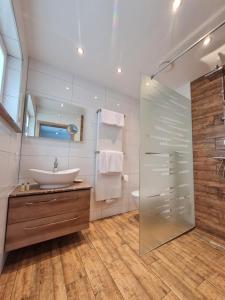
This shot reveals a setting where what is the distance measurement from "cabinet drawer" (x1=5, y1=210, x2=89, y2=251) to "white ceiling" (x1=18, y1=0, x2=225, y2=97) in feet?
6.68

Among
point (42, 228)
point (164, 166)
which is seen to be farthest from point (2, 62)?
point (164, 166)

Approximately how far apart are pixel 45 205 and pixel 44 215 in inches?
4.1

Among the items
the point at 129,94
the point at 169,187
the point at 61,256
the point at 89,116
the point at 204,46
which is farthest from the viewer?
the point at 129,94

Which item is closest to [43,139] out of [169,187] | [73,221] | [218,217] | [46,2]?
[73,221]

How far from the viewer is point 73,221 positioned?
1613 millimetres

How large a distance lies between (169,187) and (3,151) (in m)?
1.80

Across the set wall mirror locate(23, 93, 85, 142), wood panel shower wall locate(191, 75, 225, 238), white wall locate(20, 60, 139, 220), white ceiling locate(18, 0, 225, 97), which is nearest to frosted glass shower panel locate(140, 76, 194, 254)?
wood panel shower wall locate(191, 75, 225, 238)

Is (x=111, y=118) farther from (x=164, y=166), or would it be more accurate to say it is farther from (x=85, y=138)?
(x=164, y=166)

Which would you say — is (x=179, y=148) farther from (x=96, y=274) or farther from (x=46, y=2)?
(x=46, y=2)

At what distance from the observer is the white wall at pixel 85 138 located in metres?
1.90

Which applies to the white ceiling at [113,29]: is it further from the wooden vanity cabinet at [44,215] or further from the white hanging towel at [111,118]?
the wooden vanity cabinet at [44,215]

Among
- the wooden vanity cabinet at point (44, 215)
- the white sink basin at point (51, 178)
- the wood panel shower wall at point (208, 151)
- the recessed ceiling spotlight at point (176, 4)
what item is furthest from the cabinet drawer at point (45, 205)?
the recessed ceiling spotlight at point (176, 4)

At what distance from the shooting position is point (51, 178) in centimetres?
152

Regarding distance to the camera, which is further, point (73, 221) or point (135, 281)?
point (73, 221)
